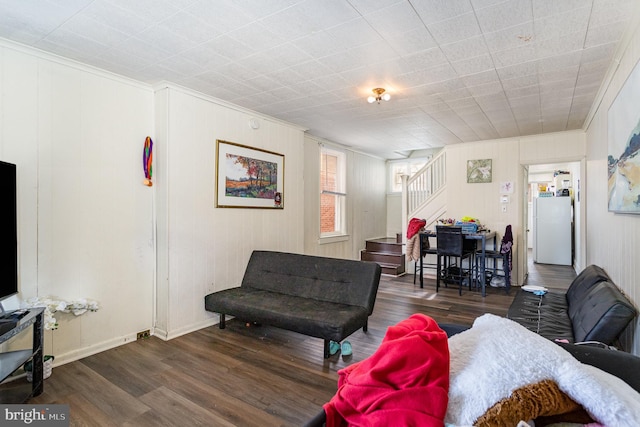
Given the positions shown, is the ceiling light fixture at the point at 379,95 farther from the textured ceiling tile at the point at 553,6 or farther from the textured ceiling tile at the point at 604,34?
the textured ceiling tile at the point at 604,34

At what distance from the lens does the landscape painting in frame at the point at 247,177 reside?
372 centimetres

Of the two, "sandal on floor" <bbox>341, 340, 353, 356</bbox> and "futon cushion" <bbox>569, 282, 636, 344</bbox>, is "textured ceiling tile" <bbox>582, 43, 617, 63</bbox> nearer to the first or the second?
"futon cushion" <bbox>569, 282, 636, 344</bbox>

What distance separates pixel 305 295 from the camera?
3.33m

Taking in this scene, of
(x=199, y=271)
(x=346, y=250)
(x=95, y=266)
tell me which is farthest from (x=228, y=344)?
(x=346, y=250)

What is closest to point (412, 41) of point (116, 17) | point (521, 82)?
point (521, 82)

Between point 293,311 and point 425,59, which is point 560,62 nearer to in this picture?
point 425,59

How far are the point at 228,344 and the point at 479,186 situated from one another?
478 centimetres

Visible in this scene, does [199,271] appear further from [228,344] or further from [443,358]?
[443,358]

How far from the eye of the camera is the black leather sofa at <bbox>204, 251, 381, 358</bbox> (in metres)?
2.74

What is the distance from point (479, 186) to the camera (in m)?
5.66

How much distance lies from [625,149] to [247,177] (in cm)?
346

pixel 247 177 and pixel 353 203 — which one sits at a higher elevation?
pixel 247 177

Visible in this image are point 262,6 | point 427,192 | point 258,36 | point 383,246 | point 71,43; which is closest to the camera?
point 262,6

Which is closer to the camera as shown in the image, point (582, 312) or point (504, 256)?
point (582, 312)
